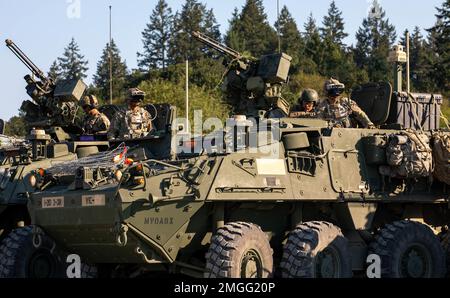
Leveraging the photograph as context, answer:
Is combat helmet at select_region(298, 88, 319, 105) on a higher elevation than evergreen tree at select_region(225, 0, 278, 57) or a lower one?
lower

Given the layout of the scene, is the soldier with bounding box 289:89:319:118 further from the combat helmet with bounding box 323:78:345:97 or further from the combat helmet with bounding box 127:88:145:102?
the combat helmet with bounding box 127:88:145:102

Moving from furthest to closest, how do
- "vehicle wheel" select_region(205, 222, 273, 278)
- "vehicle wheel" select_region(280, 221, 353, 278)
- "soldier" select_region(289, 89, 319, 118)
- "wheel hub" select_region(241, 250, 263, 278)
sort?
"soldier" select_region(289, 89, 319, 118)
"vehicle wheel" select_region(280, 221, 353, 278)
"wheel hub" select_region(241, 250, 263, 278)
"vehicle wheel" select_region(205, 222, 273, 278)

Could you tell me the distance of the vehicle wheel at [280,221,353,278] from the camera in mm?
13781

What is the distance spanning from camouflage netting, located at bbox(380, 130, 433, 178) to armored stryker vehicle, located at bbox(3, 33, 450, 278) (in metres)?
0.02

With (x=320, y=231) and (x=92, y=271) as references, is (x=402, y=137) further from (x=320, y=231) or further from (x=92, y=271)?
(x=92, y=271)

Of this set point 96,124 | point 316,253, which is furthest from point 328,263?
point 96,124

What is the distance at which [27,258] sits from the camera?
15.3 meters

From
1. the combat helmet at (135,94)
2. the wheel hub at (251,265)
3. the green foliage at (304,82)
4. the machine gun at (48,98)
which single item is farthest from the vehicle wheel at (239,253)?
the green foliage at (304,82)

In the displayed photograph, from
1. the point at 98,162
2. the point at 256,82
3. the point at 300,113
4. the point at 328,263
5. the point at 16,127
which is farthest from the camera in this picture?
the point at 16,127

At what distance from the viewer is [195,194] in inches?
520

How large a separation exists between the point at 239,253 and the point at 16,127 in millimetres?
46467

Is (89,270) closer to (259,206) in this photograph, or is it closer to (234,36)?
(259,206)

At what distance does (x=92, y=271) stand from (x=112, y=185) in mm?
2312

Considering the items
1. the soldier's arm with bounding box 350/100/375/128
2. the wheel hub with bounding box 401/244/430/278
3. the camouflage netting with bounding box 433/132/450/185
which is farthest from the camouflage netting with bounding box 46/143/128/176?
the camouflage netting with bounding box 433/132/450/185
